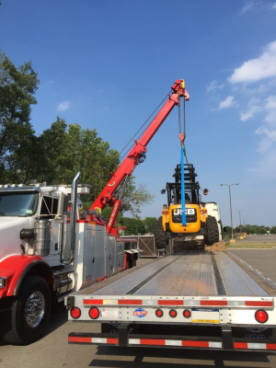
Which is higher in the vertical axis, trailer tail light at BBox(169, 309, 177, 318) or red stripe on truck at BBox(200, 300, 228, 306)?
red stripe on truck at BBox(200, 300, 228, 306)

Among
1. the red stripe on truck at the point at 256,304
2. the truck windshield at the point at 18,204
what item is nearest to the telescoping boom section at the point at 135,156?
the truck windshield at the point at 18,204

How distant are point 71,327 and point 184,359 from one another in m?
2.40

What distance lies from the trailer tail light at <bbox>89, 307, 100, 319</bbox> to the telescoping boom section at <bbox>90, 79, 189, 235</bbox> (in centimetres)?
637

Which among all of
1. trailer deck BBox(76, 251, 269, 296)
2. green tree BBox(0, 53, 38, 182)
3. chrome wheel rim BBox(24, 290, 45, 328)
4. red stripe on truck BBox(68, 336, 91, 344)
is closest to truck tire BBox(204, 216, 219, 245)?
trailer deck BBox(76, 251, 269, 296)

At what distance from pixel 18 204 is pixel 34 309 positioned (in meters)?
1.80

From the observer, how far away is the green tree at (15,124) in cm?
1587

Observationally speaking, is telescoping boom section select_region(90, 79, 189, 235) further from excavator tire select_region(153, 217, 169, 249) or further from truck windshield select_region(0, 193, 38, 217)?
truck windshield select_region(0, 193, 38, 217)

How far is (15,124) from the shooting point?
1591 cm

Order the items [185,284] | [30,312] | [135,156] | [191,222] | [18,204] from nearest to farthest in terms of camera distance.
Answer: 1. [185,284]
2. [30,312]
3. [18,204]
4. [191,222]
5. [135,156]

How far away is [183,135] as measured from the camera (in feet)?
36.8

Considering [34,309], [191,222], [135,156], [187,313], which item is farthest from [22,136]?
[187,313]

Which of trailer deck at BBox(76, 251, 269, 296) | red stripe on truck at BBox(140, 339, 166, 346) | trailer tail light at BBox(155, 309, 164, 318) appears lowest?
red stripe on truck at BBox(140, 339, 166, 346)

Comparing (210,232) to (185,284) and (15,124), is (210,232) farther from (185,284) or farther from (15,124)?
(15,124)

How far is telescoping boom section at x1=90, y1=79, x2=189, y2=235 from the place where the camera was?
10.8 meters
